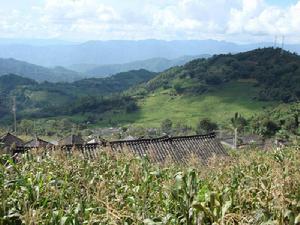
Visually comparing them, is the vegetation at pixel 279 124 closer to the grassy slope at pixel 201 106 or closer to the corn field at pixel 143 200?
the grassy slope at pixel 201 106

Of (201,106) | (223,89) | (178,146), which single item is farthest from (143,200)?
(223,89)

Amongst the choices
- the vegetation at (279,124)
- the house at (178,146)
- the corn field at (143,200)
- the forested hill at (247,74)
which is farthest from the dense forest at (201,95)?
the corn field at (143,200)

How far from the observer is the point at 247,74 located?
145375 millimetres

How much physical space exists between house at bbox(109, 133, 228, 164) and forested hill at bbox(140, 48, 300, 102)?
9087cm

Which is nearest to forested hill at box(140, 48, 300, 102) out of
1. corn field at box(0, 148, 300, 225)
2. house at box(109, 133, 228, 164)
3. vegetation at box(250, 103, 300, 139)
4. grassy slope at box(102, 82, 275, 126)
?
grassy slope at box(102, 82, 275, 126)

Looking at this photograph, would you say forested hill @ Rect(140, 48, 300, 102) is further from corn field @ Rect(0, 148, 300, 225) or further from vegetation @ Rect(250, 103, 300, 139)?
corn field @ Rect(0, 148, 300, 225)

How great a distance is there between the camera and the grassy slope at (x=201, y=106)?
12112 centimetres

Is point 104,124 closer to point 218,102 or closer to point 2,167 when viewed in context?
point 218,102

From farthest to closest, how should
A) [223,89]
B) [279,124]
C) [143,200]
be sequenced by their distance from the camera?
[223,89] < [279,124] < [143,200]

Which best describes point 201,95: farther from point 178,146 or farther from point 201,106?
point 178,146

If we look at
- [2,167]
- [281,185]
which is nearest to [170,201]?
[281,185]

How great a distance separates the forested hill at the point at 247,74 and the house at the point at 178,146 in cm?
9087

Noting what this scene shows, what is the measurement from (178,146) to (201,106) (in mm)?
109981

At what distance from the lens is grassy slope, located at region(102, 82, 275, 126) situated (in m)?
121
